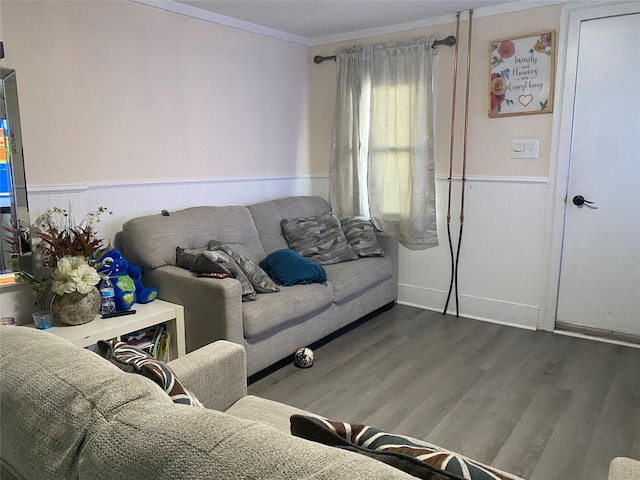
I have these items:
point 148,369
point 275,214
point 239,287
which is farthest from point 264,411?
point 275,214

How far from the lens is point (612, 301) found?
3.35 metres

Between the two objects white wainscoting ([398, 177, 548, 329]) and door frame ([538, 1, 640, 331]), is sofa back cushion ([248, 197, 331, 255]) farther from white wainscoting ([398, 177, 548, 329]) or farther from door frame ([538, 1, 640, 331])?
door frame ([538, 1, 640, 331])

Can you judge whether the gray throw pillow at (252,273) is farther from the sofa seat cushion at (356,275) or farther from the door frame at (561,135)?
the door frame at (561,135)

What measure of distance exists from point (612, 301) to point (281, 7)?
10.1 feet

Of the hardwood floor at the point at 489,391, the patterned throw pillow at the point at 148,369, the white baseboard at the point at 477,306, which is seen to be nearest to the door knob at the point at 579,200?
the white baseboard at the point at 477,306

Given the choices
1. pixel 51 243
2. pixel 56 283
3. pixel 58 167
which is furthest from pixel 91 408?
pixel 58 167

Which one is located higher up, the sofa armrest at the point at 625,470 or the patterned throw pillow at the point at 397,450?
the patterned throw pillow at the point at 397,450

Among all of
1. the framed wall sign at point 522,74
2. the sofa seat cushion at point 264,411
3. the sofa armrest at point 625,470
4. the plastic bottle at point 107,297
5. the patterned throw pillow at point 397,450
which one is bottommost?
the sofa seat cushion at point 264,411

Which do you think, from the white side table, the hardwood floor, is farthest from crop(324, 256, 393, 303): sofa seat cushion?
the white side table

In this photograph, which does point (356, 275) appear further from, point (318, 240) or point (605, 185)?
point (605, 185)

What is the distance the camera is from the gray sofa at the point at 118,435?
2.28 ft

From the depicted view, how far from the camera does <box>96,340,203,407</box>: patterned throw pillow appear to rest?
1194mm

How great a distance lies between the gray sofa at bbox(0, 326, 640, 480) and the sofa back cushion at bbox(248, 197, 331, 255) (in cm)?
250

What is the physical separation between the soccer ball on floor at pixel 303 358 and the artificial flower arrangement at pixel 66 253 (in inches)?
48.5
